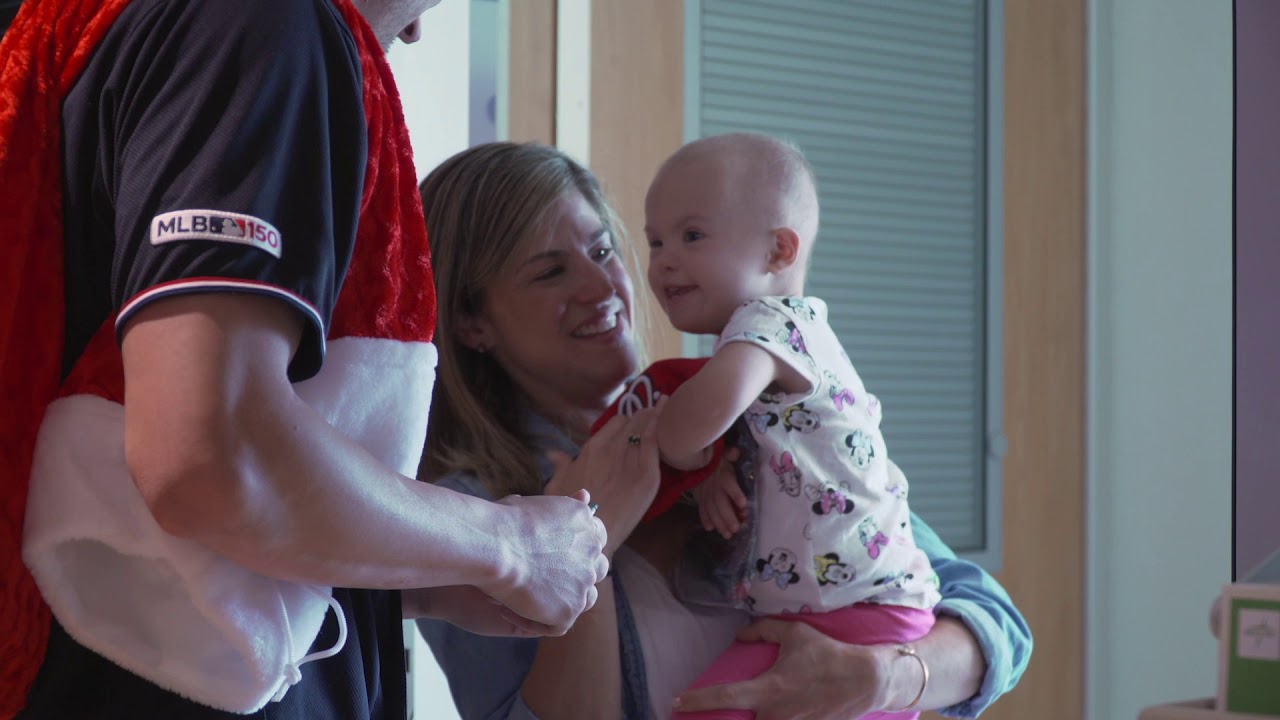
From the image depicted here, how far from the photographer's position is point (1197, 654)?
3162mm

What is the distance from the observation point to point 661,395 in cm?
161

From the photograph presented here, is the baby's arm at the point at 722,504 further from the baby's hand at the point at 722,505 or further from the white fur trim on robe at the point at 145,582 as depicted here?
the white fur trim on robe at the point at 145,582

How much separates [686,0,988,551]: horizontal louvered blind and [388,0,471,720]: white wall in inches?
23.6

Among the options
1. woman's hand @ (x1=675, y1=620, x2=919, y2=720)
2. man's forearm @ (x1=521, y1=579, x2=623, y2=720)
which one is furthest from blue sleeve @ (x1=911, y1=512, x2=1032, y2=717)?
man's forearm @ (x1=521, y1=579, x2=623, y2=720)

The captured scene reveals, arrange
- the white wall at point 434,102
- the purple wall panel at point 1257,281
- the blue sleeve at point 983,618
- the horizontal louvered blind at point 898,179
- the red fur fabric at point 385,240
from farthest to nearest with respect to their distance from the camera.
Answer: the purple wall panel at point 1257,281, the horizontal louvered blind at point 898,179, the white wall at point 434,102, the blue sleeve at point 983,618, the red fur fabric at point 385,240

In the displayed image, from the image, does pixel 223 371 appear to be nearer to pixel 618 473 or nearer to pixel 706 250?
pixel 618 473

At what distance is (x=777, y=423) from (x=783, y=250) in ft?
0.88

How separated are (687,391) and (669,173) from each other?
35cm

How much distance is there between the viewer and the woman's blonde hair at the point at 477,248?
1.73 metres

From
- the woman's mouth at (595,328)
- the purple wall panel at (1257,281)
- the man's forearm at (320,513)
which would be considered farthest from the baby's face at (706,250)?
the purple wall panel at (1257,281)

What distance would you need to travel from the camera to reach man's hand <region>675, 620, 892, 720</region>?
4.73ft

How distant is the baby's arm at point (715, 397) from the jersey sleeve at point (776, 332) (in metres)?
0.01

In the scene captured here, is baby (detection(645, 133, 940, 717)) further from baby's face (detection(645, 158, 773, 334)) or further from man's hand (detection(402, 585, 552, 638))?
man's hand (detection(402, 585, 552, 638))

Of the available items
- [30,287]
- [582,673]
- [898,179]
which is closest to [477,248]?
[582,673]
